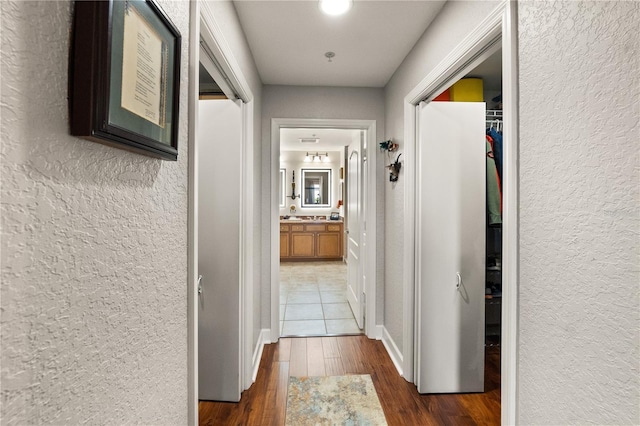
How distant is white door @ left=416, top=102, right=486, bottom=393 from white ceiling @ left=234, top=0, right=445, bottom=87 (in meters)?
0.53

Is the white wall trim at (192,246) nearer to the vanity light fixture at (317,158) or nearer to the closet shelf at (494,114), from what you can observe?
the closet shelf at (494,114)

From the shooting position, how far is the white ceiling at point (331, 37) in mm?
1858

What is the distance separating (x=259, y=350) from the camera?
107 inches

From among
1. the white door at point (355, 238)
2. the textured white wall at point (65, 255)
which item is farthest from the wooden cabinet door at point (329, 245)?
the textured white wall at point (65, 255)

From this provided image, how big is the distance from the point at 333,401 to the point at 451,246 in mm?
1288

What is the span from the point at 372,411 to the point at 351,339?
107 centimetres

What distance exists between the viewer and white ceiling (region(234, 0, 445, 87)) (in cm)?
186

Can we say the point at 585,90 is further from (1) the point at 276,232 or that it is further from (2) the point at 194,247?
(1) the point at 276,232

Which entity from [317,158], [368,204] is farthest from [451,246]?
[317,158]

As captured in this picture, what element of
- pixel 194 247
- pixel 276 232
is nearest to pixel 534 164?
pixel 194 247

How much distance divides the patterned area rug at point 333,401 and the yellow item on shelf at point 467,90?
7.90ft

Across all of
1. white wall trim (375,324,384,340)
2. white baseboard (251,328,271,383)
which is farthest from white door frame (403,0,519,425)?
white wall trim (375,324,384,340)

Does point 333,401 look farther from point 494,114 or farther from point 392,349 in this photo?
point 494,114

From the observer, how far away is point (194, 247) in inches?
43.1
